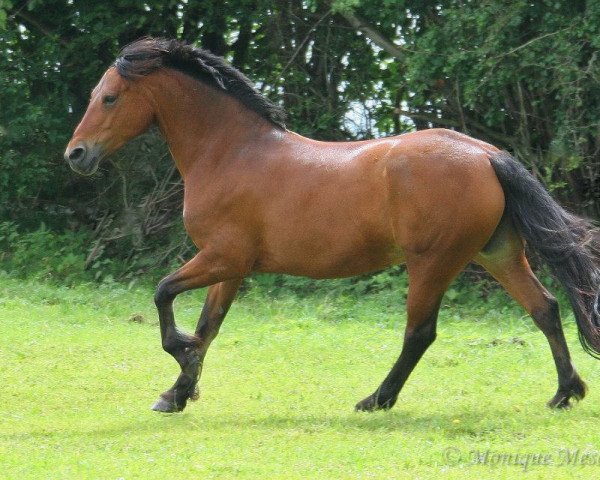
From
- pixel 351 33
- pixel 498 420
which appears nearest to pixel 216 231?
pixel 498 420

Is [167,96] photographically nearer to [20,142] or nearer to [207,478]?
[207,478]

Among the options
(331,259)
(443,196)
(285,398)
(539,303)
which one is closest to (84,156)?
(331,259)

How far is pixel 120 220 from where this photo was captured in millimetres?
13805

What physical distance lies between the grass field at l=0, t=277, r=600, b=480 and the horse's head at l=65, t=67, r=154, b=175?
1.62m

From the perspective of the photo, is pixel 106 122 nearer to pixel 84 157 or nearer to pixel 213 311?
pixel 84 157

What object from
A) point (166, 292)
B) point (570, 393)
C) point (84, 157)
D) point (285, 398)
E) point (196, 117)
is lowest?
point (285, 398)

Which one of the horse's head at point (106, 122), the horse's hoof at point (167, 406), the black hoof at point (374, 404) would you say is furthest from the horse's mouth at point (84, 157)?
the black hoof at point (374, 404)

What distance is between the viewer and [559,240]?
649 centimetres

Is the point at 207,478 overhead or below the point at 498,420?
overhead

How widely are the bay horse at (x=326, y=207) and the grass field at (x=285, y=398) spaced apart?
459 millimetres

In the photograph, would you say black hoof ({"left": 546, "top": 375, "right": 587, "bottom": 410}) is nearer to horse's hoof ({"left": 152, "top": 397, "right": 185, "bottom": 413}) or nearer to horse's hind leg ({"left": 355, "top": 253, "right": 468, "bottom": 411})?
horse's hind leg ({"left": 355, "top": 253, "right": 468, "bottom": 411})

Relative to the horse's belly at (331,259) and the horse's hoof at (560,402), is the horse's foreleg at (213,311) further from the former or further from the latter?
the horse's hoof at (560,402)

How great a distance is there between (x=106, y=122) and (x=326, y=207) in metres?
1.53

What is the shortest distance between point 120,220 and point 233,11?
294 centimetres
